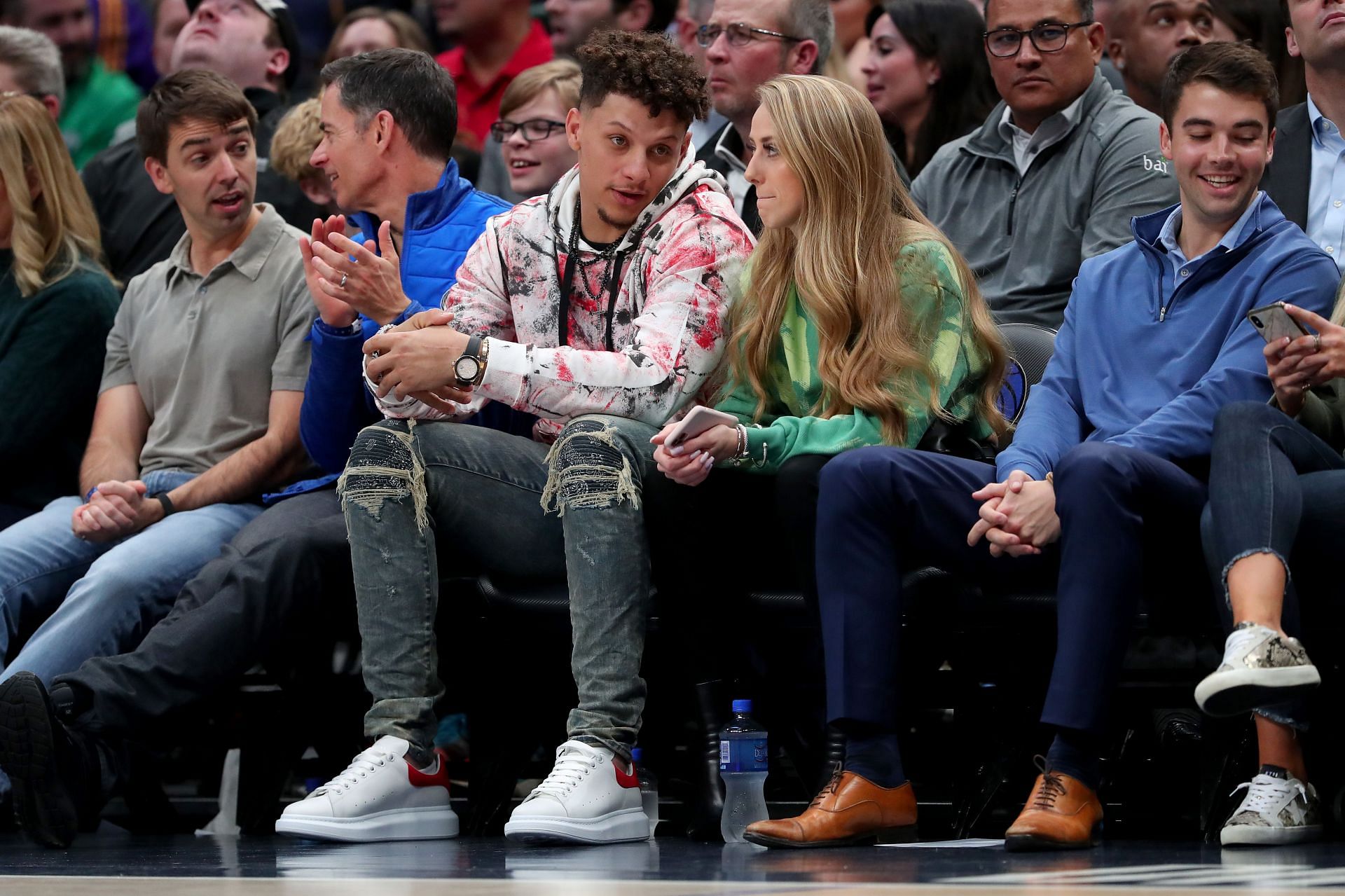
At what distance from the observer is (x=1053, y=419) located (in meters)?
3.54

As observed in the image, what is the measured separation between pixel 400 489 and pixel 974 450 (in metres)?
1.13

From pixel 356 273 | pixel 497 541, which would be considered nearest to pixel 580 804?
pixel 497 541

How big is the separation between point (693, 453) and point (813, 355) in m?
0.40

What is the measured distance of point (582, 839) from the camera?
3.23 metres

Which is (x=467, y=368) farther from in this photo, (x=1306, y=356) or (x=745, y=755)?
(x=1306, y=356)

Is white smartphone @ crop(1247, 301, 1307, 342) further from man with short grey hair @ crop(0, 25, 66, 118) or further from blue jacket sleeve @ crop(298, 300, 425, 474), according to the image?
man with short grey hair @ crop(0, 25, 66, 118)

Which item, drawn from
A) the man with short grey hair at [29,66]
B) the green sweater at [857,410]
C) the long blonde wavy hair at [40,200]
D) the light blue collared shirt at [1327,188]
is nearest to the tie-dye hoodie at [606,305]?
the green sweater at [857,410]

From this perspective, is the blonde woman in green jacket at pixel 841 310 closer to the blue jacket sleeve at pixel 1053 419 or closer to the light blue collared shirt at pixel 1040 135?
the blue jacket sleeve at pixel 1053 419

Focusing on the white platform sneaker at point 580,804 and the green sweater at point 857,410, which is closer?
the white platform sneaker at point 580,804

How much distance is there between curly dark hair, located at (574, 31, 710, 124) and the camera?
366cm

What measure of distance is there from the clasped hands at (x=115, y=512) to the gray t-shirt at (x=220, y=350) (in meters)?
0.21

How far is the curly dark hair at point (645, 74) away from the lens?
3.66m

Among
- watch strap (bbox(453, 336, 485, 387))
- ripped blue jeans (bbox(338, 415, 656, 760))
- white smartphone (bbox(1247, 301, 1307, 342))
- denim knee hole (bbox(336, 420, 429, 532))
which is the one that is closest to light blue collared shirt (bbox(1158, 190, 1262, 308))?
white smartphone (bbox(1247, 301, 1307, 342))

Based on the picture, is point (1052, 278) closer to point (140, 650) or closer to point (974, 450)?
point (974, 450)
